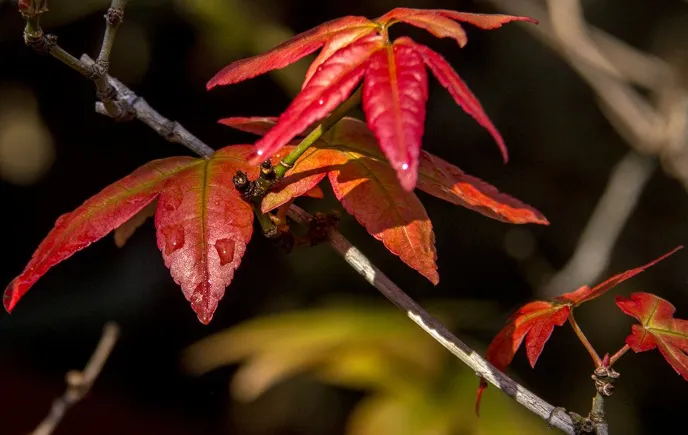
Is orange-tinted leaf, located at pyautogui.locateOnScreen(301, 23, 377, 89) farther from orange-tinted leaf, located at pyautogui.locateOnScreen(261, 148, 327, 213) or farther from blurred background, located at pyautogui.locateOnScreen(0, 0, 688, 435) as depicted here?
blurred background, located at pyautogui.locateOnScreen(0, 0, 688, 435)

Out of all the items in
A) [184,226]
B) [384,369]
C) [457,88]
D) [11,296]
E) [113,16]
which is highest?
[457,88]

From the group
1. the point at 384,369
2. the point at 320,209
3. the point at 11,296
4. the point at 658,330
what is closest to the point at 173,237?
the point at 11,296

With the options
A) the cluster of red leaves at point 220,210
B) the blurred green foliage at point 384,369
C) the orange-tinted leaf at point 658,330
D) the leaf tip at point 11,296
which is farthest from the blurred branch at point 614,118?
the leaf tip at point 11,296

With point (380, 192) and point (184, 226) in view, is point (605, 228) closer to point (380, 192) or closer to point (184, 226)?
point (380, 192)

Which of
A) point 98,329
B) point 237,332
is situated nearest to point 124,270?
point 98,329

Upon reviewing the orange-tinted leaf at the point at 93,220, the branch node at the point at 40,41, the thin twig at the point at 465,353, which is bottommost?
the orange-tinted leaf at the point at 93,220

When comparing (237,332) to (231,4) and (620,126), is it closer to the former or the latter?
(231,4)

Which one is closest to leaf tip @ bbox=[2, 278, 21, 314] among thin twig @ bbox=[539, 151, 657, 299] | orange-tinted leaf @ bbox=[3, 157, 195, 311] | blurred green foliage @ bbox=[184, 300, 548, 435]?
orange-tinted leaf @ bbox=[3, 157, 195, 311]

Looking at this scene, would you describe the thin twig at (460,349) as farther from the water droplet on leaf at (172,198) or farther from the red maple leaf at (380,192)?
the water droplet on leaf at (172,198)
